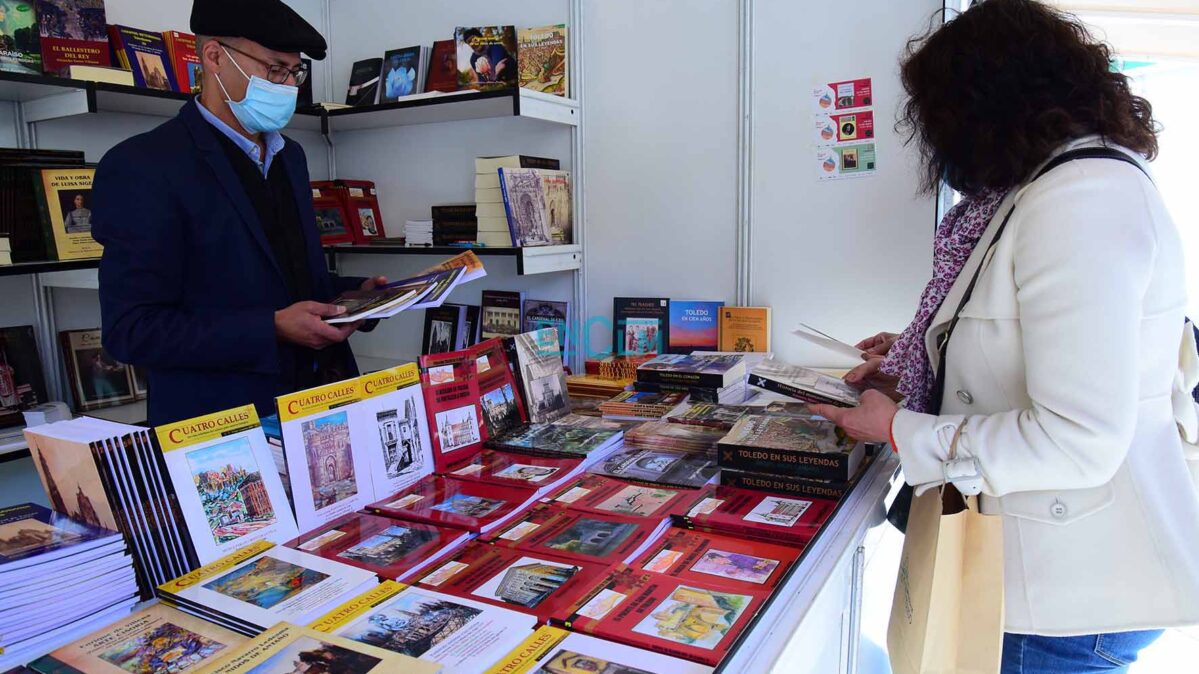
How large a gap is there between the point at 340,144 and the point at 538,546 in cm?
286

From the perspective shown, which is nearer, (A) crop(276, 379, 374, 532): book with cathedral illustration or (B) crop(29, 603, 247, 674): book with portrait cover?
(B) crop(29, 603, 247, 674): book with portrait cover

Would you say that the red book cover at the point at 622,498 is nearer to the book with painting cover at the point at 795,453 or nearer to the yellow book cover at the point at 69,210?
the book with painting cover at the point at 795,453

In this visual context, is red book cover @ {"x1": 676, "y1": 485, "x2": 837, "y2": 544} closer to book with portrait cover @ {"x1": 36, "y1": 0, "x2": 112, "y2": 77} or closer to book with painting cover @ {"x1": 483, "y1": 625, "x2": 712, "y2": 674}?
book with painting cover @ {"x1": 483, "y1": 625, "x2": 712, "y2": 674}

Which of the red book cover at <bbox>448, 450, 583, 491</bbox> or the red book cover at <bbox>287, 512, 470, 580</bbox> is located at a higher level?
the red book cover at <bbox>448, 450, 583, 491</bbox>

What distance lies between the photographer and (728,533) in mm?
1407

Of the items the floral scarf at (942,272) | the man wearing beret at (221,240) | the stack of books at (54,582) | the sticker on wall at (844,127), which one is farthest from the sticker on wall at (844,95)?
the stack of books at (54,582)

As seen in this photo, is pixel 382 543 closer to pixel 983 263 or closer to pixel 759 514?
pixel 759 514

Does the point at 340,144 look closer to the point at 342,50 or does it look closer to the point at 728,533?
the point at 342,50

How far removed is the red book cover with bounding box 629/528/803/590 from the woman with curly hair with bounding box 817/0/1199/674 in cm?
27

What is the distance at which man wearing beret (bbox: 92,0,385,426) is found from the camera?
1.75 meters

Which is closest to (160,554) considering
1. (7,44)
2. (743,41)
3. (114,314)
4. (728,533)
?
(114,314)

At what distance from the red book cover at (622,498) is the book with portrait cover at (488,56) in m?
1.94

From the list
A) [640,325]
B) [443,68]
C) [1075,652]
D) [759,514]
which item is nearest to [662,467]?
[759,514]

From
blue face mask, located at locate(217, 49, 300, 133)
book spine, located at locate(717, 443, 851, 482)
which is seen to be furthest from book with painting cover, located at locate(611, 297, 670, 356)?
blue face mask, located at locate(217, 49, 300, 133)
